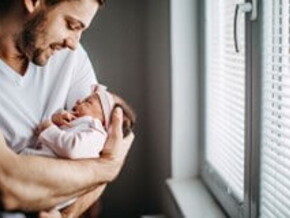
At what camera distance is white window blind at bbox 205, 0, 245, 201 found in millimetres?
1511

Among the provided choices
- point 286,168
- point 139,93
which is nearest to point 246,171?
point 286,168

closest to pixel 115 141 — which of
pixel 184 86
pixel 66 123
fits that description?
pixel 66 123

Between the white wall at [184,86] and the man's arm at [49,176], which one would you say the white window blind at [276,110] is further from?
the white wall at [184,86]

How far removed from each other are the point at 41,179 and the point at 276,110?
636mm

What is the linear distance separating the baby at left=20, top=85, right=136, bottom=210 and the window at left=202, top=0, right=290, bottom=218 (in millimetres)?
402

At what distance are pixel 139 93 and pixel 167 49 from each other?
Answer: 16.0 inches

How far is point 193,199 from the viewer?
178 centimetres

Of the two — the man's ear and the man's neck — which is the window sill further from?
the man's ear

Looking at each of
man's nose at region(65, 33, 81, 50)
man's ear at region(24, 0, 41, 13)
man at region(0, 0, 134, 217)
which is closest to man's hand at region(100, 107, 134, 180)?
man at region(0, 0, 134, 217)

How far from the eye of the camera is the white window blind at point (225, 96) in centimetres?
151

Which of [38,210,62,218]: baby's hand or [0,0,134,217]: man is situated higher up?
[0,0,134,217]: man

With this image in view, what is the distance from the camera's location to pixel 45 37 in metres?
1.28

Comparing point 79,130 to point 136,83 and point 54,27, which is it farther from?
point 136,83

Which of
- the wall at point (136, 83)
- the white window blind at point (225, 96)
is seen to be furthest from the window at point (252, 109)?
the wall at point (136, 83)
